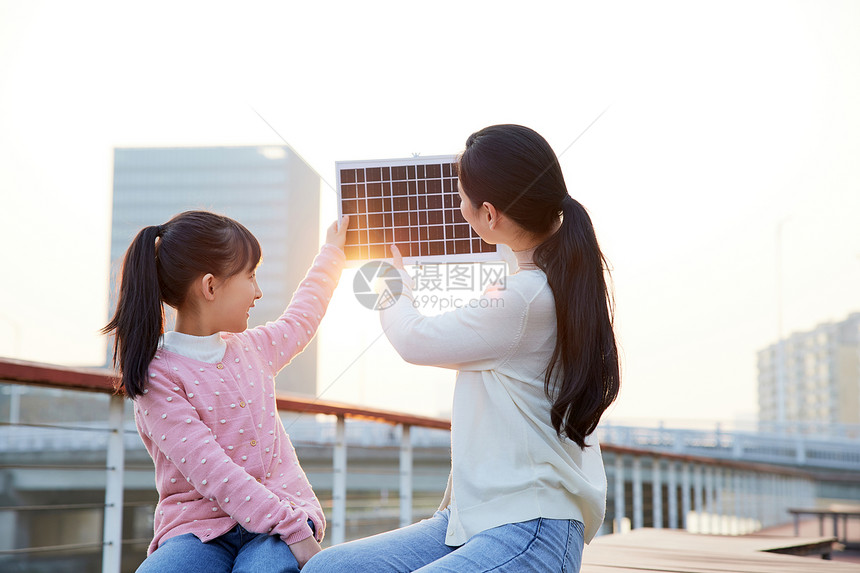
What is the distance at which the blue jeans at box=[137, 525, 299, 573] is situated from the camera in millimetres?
1175

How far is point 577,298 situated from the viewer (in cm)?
117

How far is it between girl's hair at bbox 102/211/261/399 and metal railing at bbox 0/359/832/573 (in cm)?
35

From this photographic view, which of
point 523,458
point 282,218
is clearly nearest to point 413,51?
point 523,458

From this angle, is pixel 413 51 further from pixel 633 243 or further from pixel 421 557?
pixel 421 557

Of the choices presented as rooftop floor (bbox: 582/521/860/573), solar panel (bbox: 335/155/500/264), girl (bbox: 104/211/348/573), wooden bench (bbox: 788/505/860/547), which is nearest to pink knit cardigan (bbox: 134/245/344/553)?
girl (bbox: 104/211/348/573)

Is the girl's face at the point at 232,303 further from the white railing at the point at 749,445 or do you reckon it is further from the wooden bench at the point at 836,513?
the white railing at the point at 749,445

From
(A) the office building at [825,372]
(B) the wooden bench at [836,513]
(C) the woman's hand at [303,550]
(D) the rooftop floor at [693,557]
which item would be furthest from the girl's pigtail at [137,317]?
(A) the office building at [825,372]

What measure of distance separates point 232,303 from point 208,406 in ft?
0.61

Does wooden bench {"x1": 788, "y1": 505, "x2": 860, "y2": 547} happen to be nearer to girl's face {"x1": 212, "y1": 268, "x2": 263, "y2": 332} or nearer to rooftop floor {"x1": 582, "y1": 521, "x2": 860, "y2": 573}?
rooftop floor {"x1": 582, "y1": 521, "x2": 860, "y2": 573}

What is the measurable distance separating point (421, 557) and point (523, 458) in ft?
0.85

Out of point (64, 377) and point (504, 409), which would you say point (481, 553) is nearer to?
point (504, 409)

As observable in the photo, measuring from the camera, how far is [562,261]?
1.19 metres

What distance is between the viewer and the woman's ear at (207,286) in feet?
4.41

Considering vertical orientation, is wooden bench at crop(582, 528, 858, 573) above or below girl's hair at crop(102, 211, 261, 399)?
below
